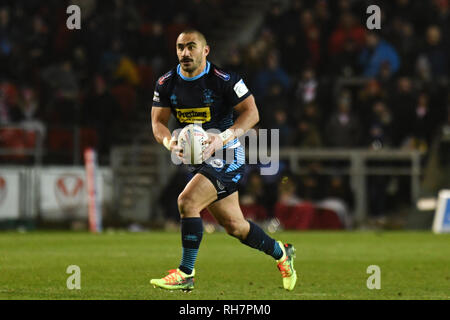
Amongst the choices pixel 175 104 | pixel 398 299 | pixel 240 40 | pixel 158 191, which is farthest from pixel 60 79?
pixel 398 299

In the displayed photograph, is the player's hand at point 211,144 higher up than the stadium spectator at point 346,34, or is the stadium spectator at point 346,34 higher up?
the stadium spectator at point 346,34

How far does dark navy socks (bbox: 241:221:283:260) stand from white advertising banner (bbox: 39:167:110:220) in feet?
38.2

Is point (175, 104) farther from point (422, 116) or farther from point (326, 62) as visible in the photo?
point (326, 62)

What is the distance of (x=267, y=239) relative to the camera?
9719mm

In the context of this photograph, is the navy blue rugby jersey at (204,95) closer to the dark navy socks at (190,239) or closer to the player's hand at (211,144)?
the player's hand at (211,144)

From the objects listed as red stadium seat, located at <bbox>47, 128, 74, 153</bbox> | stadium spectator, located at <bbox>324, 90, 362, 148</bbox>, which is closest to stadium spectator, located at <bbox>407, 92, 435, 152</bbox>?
stadium spectator, located at <bbox>324, 90, 362, 148</bbox>

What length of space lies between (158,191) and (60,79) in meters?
3.70

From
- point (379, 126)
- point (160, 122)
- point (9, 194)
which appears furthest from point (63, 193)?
point (160, 122)

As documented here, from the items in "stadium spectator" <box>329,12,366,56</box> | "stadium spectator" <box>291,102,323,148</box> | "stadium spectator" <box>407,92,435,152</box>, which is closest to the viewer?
"stadium spectator" <box>407,92,435,152</box>

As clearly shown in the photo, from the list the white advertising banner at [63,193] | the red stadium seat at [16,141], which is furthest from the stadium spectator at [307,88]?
the red stadium seat at [16,141]

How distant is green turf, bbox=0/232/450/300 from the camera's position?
9.22 metres

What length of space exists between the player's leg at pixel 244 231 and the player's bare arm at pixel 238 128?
567 millimetres

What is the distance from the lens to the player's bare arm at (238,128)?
914 cm

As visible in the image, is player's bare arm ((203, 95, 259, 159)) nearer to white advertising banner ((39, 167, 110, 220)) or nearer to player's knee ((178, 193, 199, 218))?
player's knee ((178, 193, 199, 218))
